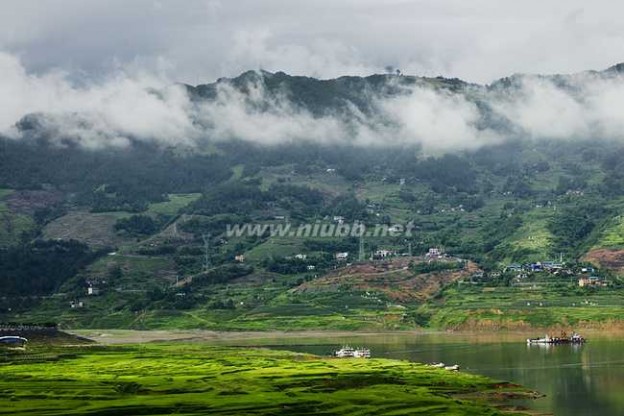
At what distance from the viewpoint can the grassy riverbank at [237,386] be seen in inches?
4213

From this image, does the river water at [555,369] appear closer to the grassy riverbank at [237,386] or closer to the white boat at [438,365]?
the white boat at [438,365]

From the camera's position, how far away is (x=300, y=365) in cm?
15200

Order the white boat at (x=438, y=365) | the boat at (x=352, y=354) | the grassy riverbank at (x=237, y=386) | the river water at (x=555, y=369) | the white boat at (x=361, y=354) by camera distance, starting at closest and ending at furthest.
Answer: the grassy riverbank at (x=237, y=386)
the river water at (x=555, y=369)
the white boat at (x=438, y=365)
the white boat at (x=361, y=354)
the boat at (x=352, y=354)

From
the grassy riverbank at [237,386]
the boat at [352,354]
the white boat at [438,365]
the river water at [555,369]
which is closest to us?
the grassy riverbank at [237,386]

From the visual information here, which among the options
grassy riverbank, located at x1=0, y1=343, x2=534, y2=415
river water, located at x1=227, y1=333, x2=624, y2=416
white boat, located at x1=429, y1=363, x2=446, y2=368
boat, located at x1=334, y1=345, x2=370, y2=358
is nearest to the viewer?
grassy riverbank, located at x1=0, y1=343, x2=534, y2=415

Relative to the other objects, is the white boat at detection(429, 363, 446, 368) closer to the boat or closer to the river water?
the river water

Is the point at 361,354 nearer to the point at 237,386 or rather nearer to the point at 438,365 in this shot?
the point at 438,365

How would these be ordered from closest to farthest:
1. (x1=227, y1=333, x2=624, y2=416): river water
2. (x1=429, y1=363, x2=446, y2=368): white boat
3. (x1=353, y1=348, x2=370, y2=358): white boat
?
(x1=227, y1=333, x2=624, y2=416): river water
(x1=429, y1=363, x2=446, y2=368): white boat
(x1=353, y1=348, x2=370, y2=358): white boat

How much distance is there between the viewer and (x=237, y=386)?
12500 cm

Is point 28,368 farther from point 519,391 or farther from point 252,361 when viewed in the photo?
point 519,391

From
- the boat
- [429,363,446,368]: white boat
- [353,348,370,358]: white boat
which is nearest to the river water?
[429,363,446,368]: white boat

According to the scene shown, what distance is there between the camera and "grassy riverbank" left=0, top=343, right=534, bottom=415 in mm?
107000

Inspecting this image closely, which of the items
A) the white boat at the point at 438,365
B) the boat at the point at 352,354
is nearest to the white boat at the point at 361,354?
the boat at the point at 352,354

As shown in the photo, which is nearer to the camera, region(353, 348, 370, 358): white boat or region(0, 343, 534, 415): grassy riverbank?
region(0, 343, 534, 415): grassy riverbank
